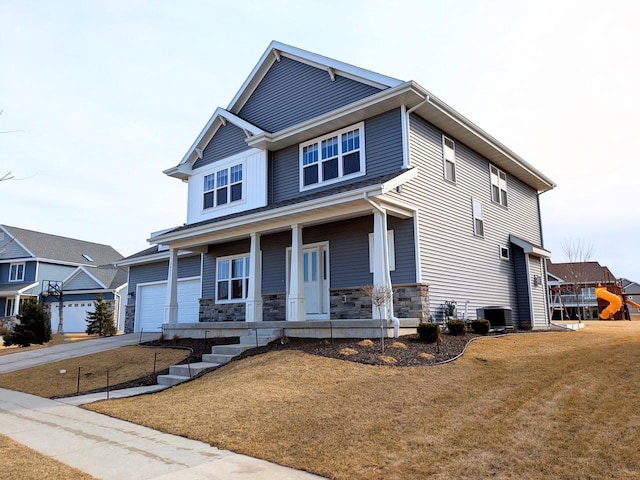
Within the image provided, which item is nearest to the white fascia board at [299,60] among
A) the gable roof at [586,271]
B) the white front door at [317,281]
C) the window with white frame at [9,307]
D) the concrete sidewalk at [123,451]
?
the white front door at [317,281]

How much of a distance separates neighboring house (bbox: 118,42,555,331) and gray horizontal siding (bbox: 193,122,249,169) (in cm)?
6

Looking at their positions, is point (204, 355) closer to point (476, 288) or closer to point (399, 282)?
point (399, 282)

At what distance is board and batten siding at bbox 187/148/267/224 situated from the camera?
16.5 meters

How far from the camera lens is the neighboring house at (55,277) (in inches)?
1318

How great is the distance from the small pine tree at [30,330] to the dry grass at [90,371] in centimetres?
679

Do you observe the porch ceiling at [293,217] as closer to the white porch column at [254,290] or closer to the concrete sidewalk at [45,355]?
the white porch column at [254,290]

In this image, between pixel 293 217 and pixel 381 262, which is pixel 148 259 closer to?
pixel 293 217

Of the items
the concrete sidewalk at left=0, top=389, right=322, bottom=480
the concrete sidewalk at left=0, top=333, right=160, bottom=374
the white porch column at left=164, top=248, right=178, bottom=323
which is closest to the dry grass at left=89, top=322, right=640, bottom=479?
the concrete sidewalk at left=0, top=389, right=322, bottom=480

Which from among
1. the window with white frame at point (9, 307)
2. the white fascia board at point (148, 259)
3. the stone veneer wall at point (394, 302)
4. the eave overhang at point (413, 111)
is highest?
the eave overhang at point (413, 111)

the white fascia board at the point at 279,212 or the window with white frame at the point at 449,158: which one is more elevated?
the window with white frame at the point at 449,158

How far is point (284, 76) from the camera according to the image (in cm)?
1678

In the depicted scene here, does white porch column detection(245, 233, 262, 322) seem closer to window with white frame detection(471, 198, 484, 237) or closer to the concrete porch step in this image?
the concrete porch step

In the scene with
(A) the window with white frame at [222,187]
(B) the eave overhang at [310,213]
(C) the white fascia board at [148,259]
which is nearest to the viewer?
(B) the eave overhang at [310,213]

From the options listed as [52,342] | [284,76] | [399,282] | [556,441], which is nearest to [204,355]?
[399,282]
